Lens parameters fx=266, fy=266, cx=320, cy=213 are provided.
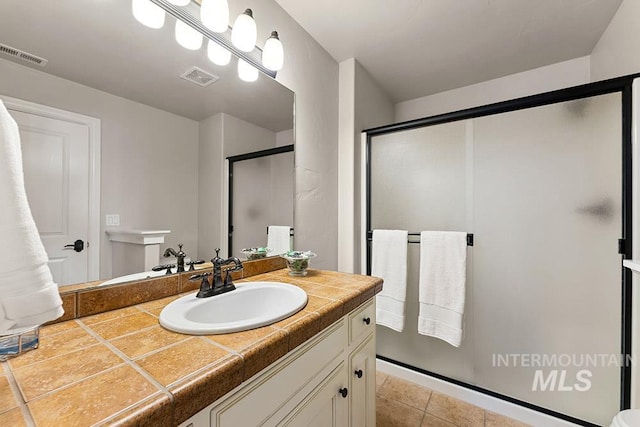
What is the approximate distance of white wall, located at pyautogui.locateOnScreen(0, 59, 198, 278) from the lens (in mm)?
718

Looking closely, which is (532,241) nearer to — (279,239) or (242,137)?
(279,239)

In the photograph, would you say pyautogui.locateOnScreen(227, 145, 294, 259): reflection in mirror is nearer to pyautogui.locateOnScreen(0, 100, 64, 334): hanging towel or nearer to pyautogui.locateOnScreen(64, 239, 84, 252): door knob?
pyautogui.locateOnScreen(64, 239, 84, 252): door knob

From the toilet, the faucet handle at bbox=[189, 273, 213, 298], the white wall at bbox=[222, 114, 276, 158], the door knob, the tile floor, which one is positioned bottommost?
the tile floor

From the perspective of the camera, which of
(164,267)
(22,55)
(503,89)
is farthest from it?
(503,89)

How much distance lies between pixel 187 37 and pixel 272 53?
39 cm

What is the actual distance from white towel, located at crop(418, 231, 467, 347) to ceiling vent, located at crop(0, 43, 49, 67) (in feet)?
5.80

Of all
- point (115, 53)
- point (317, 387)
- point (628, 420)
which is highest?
point (115, 53)

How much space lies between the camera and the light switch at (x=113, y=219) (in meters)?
0.84

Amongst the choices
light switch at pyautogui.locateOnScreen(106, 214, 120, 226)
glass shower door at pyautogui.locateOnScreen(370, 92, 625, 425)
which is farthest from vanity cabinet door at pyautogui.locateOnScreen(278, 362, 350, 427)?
glass shower door at pyautogui.locateOnScreen(370, 92, 625, 425)

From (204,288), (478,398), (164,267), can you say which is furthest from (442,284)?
(164,267)

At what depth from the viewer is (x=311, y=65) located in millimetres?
1662

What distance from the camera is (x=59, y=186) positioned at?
0.73 meters

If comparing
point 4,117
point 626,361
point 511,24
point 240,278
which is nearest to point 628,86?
point 511,24

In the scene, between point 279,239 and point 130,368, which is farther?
point 279,239
